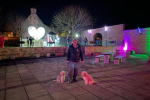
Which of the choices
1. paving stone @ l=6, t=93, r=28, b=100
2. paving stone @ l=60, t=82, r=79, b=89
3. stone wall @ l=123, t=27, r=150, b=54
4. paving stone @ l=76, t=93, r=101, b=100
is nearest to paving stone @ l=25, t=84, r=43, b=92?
paving stone @ l=6, t=93, r=28, b=100

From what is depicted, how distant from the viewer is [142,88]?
12.3 feet

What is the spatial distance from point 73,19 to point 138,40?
13884 mm

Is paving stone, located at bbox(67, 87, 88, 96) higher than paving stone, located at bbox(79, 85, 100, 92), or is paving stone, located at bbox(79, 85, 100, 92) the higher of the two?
paving stone, located at bbox(79, 85, 100, 92)

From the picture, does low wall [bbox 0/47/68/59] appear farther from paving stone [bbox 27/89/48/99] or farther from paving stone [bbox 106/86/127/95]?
paving stone [bbox 106/86/127/95]

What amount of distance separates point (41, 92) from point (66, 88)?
0.87m

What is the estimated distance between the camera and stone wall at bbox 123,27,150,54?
46.6 ft

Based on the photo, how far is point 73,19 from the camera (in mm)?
23422

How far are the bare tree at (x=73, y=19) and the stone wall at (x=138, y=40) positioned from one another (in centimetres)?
1018

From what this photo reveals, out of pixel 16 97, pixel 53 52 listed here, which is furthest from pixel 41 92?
pixel 53 52

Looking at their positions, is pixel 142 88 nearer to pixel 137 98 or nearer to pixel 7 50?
pixel 137 98

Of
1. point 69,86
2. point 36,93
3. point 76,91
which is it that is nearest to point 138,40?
point 69,86

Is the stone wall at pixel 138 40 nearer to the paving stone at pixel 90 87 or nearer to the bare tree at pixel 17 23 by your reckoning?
the paving stone at pixel 90 87

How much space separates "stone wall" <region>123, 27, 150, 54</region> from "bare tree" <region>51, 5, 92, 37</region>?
1018 centimetres

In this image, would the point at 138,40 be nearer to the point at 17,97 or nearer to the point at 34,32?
the point at 34,32
